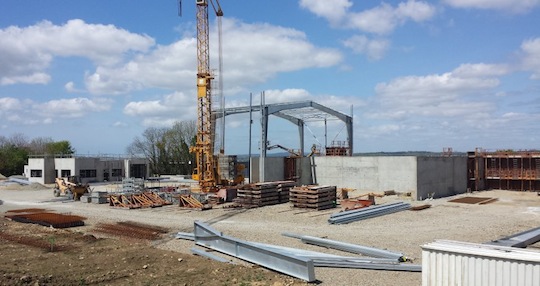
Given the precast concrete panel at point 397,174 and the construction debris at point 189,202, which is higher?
the precast concrete panel at point 397,174

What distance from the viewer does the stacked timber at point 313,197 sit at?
85.8 feet

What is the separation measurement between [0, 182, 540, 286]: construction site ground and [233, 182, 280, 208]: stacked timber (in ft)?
3.38

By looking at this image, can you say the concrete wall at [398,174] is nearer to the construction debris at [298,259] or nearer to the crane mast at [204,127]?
the crane mast at [204,127]

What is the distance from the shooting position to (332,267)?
12.4 metres

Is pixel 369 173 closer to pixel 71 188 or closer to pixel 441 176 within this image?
pixel 441 176

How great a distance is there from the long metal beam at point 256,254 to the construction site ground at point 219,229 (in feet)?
0.81

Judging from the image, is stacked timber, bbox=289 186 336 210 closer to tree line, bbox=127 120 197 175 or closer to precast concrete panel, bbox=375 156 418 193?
precast concrete panel, bbox=375 156 418 193

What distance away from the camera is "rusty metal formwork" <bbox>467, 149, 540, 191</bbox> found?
3806 centimetres

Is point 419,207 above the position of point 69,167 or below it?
below

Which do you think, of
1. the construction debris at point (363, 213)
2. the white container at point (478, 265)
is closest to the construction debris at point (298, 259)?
the white container at point (478, 265)

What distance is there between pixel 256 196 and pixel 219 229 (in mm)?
8657

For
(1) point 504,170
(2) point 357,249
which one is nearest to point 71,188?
(2) point 357,249

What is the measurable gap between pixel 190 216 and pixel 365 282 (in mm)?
15369

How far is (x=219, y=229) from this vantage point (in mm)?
19859
